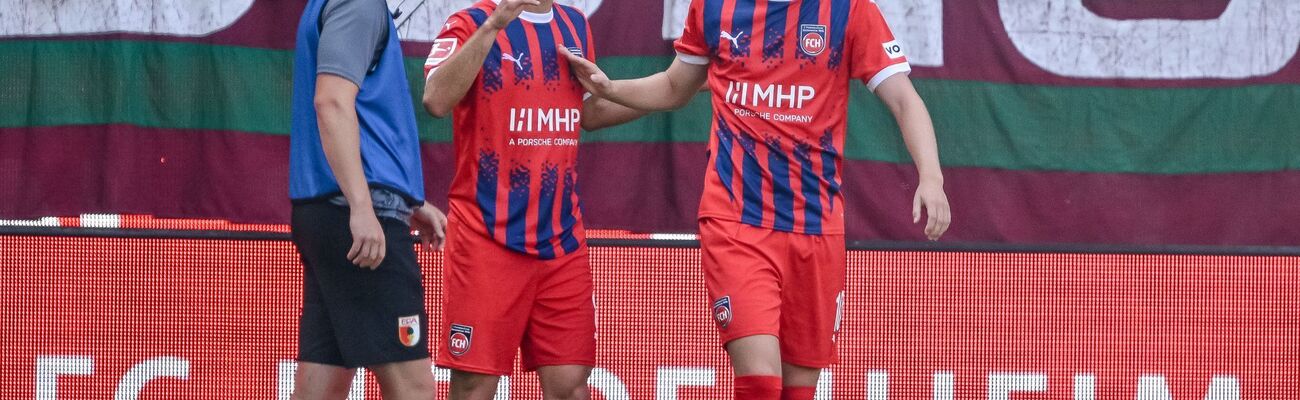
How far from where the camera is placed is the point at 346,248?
3572mm

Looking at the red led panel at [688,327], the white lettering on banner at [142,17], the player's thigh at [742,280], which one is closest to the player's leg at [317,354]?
the player's thigh at [742,280]

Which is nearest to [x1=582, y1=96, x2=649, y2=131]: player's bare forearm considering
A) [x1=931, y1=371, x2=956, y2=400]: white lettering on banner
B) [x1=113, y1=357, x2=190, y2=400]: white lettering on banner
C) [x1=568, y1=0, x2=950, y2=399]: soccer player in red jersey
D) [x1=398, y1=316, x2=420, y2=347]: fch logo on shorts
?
[x1=568, y1=0, x2=950, y2=399]: soccer player in red jersey

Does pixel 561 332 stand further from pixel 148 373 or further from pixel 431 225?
pixel 148 373

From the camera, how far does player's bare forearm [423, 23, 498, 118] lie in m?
3.81

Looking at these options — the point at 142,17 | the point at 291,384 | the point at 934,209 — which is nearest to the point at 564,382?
the point at 934,209

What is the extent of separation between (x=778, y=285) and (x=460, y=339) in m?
0.93

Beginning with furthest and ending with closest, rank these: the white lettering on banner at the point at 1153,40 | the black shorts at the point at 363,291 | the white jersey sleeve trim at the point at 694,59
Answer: the white lettering on banner at the point at 1153,40, the white jersey sleeve trim at the point at 694,59, the black shorts at the point at 363,291

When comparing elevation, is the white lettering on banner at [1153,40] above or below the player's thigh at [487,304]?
above

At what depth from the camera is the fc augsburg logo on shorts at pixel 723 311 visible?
3779 millimetres

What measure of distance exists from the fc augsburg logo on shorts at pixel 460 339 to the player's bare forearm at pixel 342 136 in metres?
0.70

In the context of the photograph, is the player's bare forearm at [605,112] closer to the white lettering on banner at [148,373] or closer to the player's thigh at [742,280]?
the player's thigh at [742,280]

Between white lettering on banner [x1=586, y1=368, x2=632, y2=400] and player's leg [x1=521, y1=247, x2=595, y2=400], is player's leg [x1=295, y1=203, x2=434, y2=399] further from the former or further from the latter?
white lettering on banner [x1=586, y1=368, x2=632, y2=400]

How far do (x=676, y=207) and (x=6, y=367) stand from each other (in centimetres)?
247

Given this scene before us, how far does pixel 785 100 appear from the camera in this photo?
3857 mm
